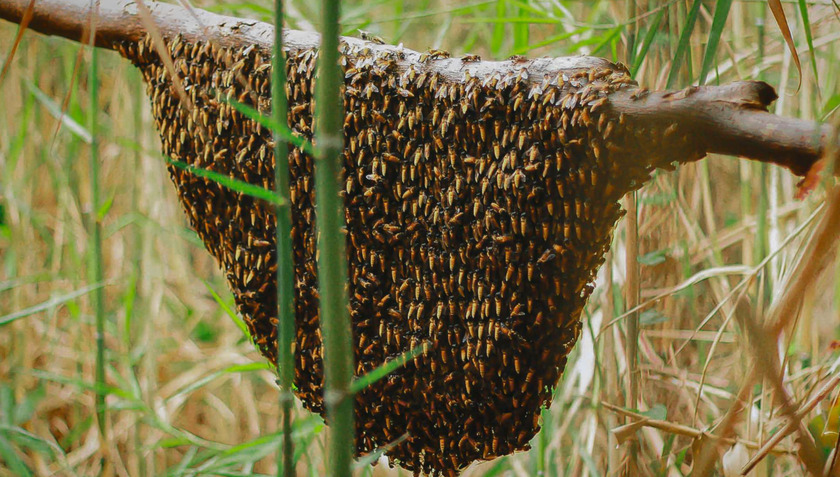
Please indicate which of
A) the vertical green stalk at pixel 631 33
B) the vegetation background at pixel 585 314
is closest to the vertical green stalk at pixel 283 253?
the vegetation background at pixel 585 314

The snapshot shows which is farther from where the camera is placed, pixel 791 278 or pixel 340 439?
pixel 791 278

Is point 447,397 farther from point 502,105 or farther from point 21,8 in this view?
point 21,8

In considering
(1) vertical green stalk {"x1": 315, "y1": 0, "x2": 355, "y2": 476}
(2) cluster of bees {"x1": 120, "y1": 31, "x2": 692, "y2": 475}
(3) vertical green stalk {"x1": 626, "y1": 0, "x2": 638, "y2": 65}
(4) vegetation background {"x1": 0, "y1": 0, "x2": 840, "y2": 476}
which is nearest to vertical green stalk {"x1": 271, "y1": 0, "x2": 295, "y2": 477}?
(1) vertical green stalk {"x1": 315, "y1": 0, "x2": 355, "y2": 476}

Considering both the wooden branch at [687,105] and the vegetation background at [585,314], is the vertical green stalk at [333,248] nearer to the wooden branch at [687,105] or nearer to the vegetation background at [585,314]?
the wooden branch at [687,105]

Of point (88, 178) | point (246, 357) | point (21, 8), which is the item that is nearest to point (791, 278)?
point (21, 8)

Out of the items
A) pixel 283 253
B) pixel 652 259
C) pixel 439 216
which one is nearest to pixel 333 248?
pixel 283 253

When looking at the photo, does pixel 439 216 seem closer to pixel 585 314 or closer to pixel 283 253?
pixel 283 253

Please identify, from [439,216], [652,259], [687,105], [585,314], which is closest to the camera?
[687,105]
